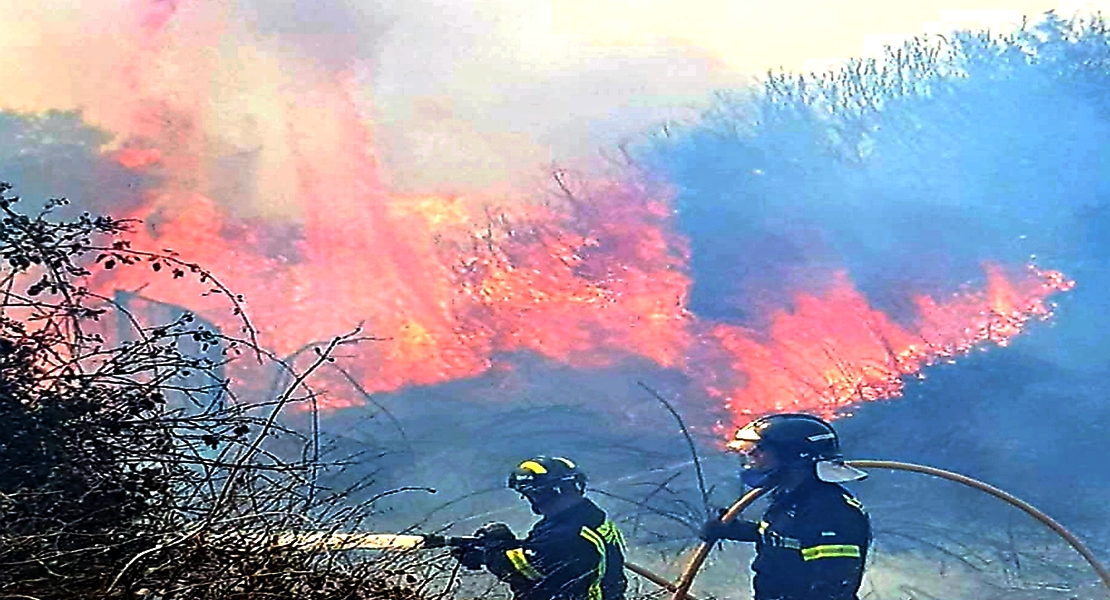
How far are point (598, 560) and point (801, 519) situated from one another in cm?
96

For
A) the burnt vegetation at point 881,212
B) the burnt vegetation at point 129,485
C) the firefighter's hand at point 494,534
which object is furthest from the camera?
the burnt vegetation at point 881,212

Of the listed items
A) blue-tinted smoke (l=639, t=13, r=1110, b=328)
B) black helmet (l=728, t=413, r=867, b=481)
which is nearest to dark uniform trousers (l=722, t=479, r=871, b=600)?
black helmet (l=728, t=413, r=867, b=481)

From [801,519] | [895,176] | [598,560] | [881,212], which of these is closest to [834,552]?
[801,519]

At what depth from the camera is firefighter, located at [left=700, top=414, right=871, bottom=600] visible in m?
4.90

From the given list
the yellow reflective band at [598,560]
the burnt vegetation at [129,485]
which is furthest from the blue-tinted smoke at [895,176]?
the burnt vegetation at [129,485]

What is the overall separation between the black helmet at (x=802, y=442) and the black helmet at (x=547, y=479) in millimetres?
812

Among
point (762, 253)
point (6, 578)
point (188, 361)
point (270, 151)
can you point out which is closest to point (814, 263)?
point (762, 253)

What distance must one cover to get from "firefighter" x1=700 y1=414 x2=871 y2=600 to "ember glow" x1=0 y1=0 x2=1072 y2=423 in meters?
6.74

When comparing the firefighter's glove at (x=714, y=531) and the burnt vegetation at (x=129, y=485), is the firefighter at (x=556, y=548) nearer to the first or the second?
the firefighter's glove at (x=714, y=531)

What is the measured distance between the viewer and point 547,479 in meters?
5.43

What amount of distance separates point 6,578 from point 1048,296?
1223 cm

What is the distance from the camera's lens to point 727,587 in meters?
9.39

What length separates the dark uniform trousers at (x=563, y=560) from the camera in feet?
17.0

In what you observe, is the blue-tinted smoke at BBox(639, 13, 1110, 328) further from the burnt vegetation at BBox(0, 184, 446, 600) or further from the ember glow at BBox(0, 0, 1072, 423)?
the burnt vegetation at BBox(0, 184, 446, 600)
